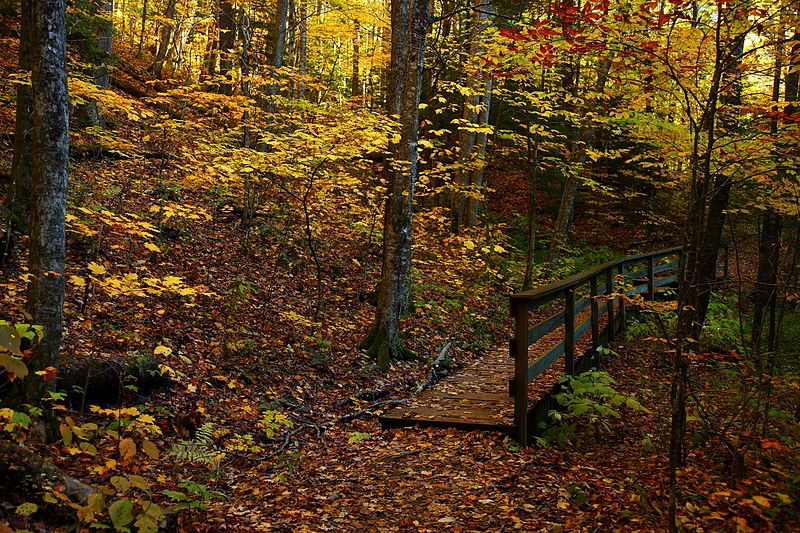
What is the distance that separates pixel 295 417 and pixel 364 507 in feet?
7.13

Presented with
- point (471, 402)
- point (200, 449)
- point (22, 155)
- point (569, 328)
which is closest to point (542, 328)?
point (569, 328)

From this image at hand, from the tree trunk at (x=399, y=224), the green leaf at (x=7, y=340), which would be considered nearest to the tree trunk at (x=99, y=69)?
the tree trunk at (x=399, y=224)

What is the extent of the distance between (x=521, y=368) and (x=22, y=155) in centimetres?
705

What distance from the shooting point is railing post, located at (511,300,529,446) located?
15.9ft

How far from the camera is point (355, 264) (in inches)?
460

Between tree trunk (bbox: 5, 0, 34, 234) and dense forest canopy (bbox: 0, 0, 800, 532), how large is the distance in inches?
1.4

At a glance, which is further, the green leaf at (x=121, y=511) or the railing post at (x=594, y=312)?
the railing post at (x=594, y=312)

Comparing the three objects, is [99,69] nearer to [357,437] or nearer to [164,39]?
[164,39]

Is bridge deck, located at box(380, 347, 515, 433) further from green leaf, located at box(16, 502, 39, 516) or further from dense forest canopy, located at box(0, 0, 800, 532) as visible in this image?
green leaf, located at box(16, 502, 39, 516)

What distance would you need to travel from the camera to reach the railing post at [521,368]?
15.9 ft

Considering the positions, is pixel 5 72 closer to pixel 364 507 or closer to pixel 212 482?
pixel 212 482

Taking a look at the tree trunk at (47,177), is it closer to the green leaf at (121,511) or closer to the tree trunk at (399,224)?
the green leaf at (121,511)

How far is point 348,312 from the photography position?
31.3 feet

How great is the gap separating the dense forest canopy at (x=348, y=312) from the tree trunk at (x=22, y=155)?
35 mm
